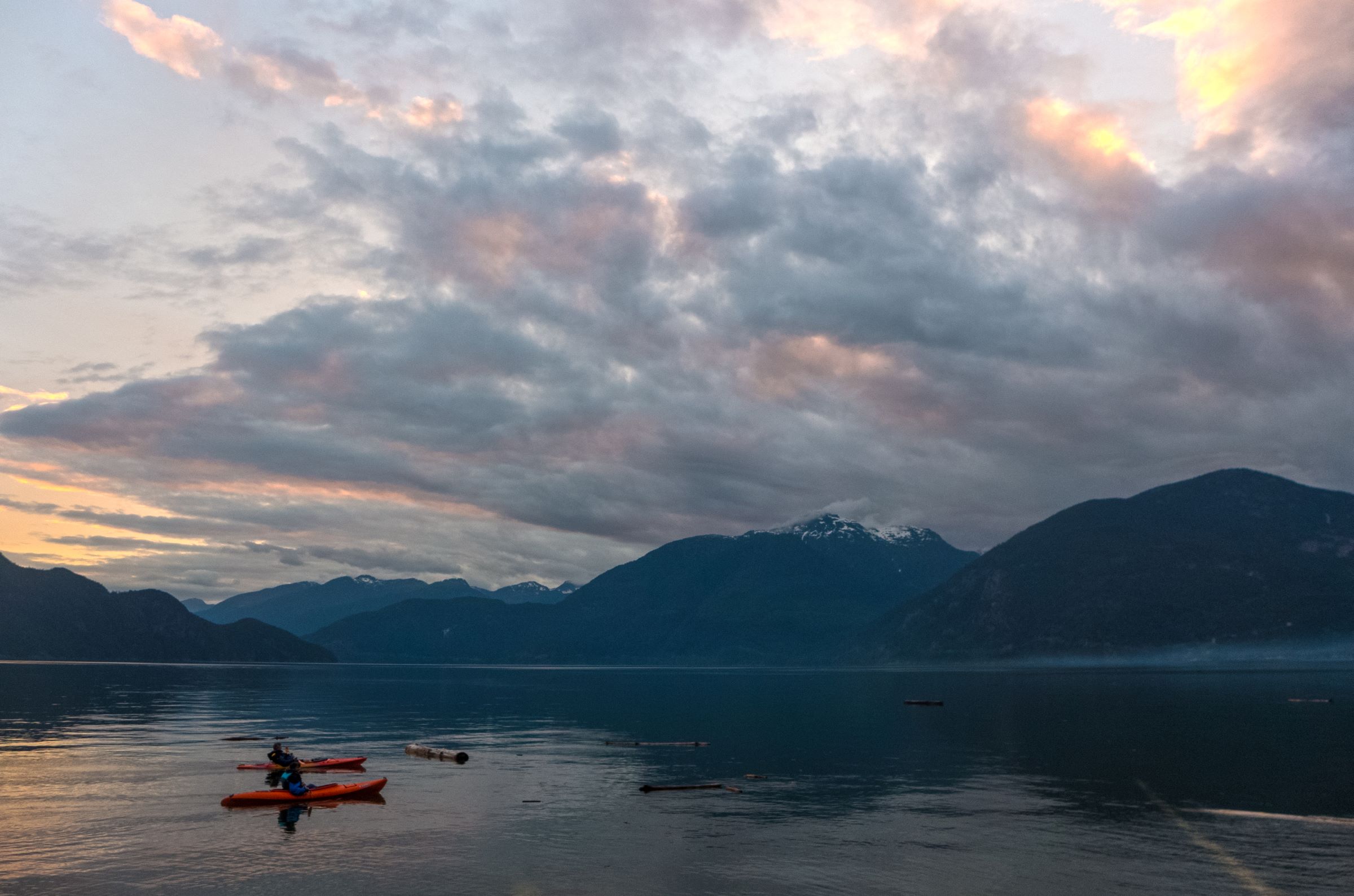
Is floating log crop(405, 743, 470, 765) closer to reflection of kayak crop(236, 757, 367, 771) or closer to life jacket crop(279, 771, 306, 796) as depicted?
reflection of kayak crop(236, 757, 367, 771)

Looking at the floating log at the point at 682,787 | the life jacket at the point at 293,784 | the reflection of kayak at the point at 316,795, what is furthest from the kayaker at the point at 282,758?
the floating log at the point at 682,787

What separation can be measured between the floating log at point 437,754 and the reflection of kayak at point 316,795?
717 inches

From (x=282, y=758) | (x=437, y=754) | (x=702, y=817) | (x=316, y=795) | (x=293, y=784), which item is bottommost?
(x=702, y=817)

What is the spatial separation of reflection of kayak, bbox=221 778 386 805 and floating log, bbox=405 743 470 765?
1820 cm

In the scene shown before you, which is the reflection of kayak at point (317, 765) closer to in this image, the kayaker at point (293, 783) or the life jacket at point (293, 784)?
the kayaker at point (293, 783)

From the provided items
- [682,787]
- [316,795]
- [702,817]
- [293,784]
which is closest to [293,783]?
[293,784]

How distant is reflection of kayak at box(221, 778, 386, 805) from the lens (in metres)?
72.1

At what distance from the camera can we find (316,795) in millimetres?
74750

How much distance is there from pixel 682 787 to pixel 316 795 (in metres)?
27.2

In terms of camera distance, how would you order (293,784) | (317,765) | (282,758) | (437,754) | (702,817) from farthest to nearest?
(437,754) < (317,765) < (282,758) < (293,784) < (702,817)

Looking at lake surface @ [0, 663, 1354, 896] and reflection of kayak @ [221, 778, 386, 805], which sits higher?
reflection of kayak @ [221, 778, 386, 805]

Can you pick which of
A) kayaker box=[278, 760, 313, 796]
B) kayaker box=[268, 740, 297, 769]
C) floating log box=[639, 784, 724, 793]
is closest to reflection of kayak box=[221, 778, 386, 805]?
kayaker box=[278, 760, 313, 796]

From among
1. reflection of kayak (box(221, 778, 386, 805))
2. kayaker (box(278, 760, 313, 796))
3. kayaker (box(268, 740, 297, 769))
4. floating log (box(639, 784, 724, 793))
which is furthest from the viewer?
kayaker (box(268, 740, 297, 769))

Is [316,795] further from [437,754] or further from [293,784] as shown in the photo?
[437,754]
